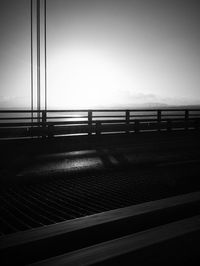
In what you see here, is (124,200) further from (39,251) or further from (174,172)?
(39,251)

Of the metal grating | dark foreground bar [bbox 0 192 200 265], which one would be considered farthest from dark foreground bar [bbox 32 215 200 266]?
the metal grating

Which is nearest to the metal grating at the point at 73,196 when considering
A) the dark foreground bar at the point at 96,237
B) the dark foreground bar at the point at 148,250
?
the dark foreground bar at the point at 96,237

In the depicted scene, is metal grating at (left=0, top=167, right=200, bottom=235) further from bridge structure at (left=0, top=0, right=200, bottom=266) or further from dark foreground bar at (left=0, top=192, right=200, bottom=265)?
dark foreground bar at (left=0, top=192, right=200, bottom=265)

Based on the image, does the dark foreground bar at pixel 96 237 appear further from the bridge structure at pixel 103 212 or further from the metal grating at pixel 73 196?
the metal grating at pixel 73 196

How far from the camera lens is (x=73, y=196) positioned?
5.25 m

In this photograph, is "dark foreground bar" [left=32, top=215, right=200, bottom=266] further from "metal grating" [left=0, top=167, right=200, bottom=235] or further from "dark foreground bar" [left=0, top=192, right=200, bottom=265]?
"metal grating" [left=0, top=167, right=200, bottom=235]

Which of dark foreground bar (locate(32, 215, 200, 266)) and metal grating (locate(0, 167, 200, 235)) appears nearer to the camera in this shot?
dark foreground bar (locate(32, 215, 200, 266))

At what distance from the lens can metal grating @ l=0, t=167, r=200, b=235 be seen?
4195 millimetres

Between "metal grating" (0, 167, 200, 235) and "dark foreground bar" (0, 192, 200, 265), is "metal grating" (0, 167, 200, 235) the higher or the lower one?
the lower one

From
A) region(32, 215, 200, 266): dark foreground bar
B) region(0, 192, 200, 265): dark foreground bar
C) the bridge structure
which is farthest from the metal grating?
region(32, 215, 200, 266): dark foreground bar

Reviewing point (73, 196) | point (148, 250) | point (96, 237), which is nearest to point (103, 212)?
point (96, 237)

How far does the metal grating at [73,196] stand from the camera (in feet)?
13.8

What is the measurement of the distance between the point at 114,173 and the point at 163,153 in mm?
3957

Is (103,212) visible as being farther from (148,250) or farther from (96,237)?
(148,250)
